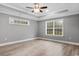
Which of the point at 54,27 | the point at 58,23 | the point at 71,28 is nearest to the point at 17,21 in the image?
the point at 54,27

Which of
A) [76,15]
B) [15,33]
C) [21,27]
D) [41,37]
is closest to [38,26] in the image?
[41,37]

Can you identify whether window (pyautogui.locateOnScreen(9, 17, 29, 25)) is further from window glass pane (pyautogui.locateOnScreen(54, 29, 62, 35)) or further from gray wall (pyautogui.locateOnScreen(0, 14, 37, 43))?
window glass pane (pyautogui.locateOnScreen(54, 29, 62, 35))

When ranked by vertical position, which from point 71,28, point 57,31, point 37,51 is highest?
point 71,28

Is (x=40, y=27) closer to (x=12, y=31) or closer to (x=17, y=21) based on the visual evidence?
(x=17, y=21)

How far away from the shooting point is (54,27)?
634cm

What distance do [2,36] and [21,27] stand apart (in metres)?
1.63

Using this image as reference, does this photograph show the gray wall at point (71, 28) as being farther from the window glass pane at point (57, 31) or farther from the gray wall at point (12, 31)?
the gray wall at point (12, 31)

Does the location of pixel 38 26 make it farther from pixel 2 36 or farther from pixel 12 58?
pixel 12 58

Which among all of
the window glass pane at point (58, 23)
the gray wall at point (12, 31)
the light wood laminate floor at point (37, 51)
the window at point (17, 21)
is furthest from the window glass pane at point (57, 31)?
the window at point (17, 21)

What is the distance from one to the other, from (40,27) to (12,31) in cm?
295

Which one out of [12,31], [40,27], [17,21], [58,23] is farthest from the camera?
[40,27]

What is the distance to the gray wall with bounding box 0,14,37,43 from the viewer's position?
175 inches

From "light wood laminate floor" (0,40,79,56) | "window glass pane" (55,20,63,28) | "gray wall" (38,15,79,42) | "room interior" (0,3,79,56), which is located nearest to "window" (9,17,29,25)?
"room interior" (0,3,79,56)

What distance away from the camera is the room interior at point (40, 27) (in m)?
3.94
